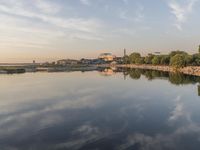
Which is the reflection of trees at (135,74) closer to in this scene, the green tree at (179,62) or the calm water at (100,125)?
the green tree at (179,62)

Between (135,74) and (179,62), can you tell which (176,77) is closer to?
(135,74)

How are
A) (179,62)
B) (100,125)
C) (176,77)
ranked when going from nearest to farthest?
(100,125)
(176,77)
(179,62)

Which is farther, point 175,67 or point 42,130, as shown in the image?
point 175,67

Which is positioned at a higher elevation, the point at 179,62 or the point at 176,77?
the point at 179,62

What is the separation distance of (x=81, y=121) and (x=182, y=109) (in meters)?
13.8

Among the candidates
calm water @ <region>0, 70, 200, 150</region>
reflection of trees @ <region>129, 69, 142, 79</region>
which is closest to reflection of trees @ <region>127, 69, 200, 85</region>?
reflection of trees @ <region>129, 69, 142, 79</region>

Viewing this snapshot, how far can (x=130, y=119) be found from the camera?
97.7ft

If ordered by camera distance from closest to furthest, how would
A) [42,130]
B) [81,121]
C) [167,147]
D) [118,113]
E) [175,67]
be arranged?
1. [167,147]
2. [42,130]
3. [81,121]
4. [118,113]
5. [175,67]

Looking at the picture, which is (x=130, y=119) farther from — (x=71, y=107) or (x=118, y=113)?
(x=71, y=107)

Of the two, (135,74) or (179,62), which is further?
(179,62)

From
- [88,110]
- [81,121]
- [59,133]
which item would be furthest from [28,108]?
[59,133]

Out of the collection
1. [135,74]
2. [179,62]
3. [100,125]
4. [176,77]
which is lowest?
[135,74]

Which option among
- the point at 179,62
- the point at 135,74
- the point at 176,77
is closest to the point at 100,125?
the point at 176,77

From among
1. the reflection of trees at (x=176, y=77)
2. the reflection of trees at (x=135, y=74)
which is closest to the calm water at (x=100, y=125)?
the reflection of trees at (x=176, y=77)
